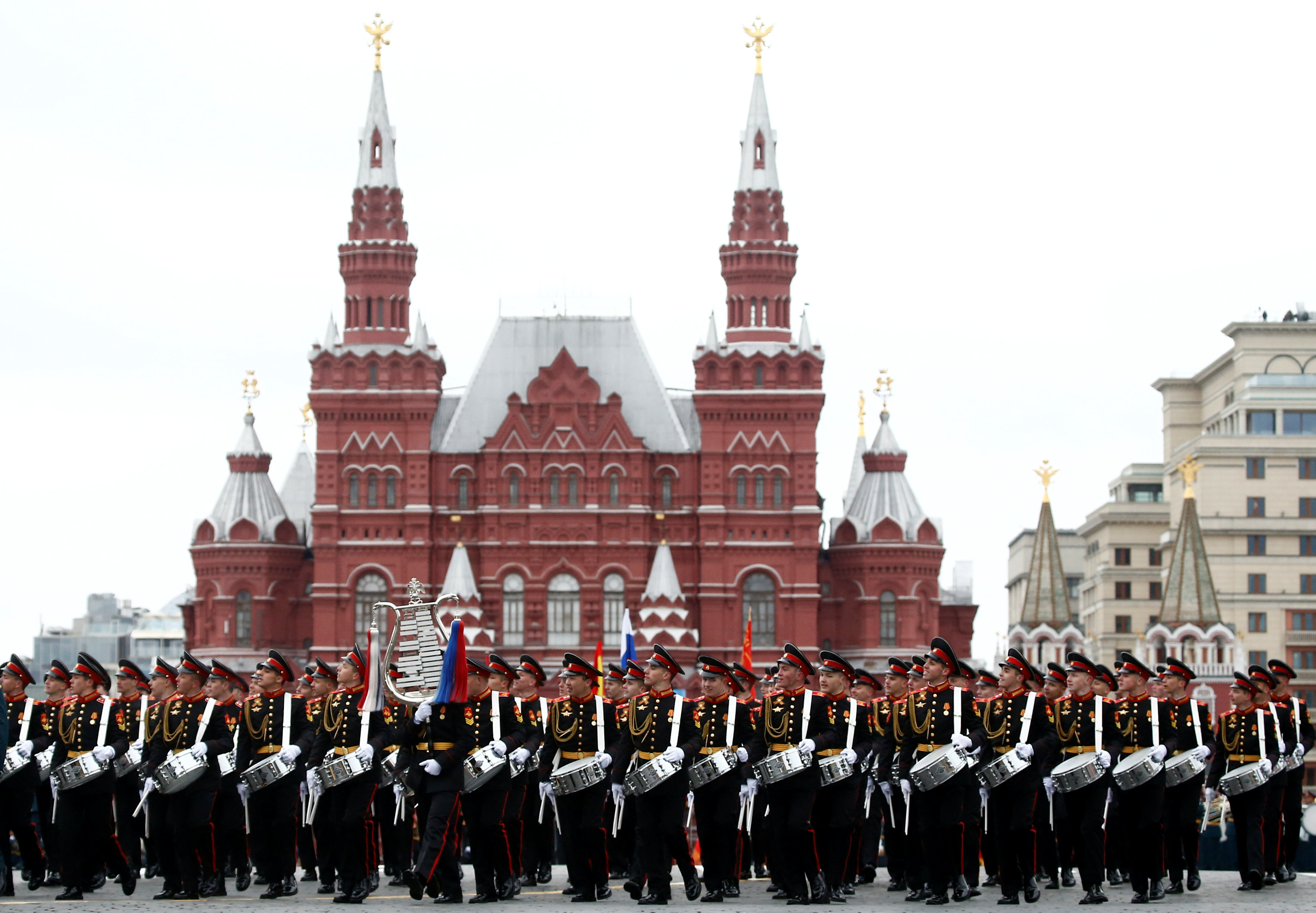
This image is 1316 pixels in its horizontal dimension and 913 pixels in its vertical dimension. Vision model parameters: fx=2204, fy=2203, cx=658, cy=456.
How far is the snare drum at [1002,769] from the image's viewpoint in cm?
1855

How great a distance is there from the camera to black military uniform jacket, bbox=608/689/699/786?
62.4 ft

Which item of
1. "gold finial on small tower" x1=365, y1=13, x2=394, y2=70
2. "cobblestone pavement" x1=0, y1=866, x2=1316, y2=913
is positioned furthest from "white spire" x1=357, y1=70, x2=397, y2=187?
"cobblestone pavement" x1=0, y1=866, x2=1316, y2=913

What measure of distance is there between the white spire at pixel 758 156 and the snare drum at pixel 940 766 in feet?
181

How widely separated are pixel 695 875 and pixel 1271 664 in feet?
19.7

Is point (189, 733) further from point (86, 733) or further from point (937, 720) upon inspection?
point (937, 720)

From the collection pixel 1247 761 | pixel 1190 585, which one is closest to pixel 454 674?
pixel 1247 761

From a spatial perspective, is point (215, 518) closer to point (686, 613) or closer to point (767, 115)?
point (686, 613)

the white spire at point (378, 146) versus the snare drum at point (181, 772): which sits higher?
the white spire at point (378, 146)

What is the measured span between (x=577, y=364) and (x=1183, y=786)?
2163 inches

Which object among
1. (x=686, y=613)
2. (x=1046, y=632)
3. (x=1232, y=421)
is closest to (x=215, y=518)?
(x=686, y=613)

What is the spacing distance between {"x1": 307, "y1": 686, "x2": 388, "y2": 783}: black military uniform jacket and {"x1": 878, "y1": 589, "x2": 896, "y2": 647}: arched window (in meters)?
53.6

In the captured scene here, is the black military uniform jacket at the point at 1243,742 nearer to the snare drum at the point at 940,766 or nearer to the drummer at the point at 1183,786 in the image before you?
the drummer at the point at 1183,786

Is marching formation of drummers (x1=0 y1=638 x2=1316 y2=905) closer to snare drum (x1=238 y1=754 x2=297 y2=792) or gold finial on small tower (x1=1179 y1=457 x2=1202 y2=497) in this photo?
snare drum (x1=238 y1=754 x2=297 y2=792)

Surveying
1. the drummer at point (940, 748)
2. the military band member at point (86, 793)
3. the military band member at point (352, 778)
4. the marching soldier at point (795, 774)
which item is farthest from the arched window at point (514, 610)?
the drummer at point (940, 748)
